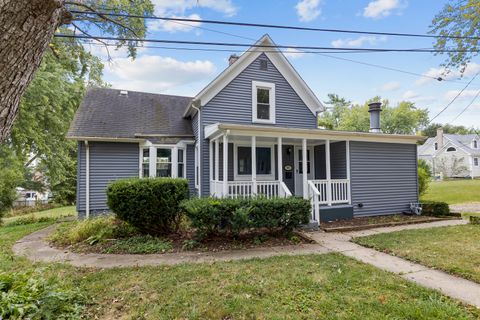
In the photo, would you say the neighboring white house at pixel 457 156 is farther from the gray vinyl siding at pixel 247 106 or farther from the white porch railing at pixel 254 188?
the white porch railing at pixel 254 188

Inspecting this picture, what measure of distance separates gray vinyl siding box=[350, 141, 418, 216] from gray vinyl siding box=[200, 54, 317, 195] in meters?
2.72

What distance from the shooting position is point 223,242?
22.0 feet

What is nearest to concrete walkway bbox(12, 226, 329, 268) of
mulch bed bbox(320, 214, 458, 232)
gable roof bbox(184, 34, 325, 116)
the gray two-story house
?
mulch bed bbox(320, 214, 458, 232)

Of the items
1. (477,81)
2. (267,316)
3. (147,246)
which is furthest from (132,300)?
(477,81)

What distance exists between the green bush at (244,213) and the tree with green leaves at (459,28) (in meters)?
9.90

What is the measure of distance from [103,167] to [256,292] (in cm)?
897

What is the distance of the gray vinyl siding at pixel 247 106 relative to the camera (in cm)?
1039

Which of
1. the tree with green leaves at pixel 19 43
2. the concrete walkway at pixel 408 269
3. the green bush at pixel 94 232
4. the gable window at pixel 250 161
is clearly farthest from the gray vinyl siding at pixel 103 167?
the tree with green leaves at pixel 19 43

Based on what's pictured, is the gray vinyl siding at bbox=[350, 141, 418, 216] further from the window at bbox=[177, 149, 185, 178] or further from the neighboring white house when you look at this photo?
the neighboring white house

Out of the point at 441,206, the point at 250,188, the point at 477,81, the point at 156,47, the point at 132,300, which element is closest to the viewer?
the point at 132,300

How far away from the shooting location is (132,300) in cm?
370

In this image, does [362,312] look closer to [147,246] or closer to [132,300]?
[132,300]

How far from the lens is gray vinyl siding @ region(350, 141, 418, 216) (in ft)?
33.2

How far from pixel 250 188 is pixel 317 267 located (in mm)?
4409
